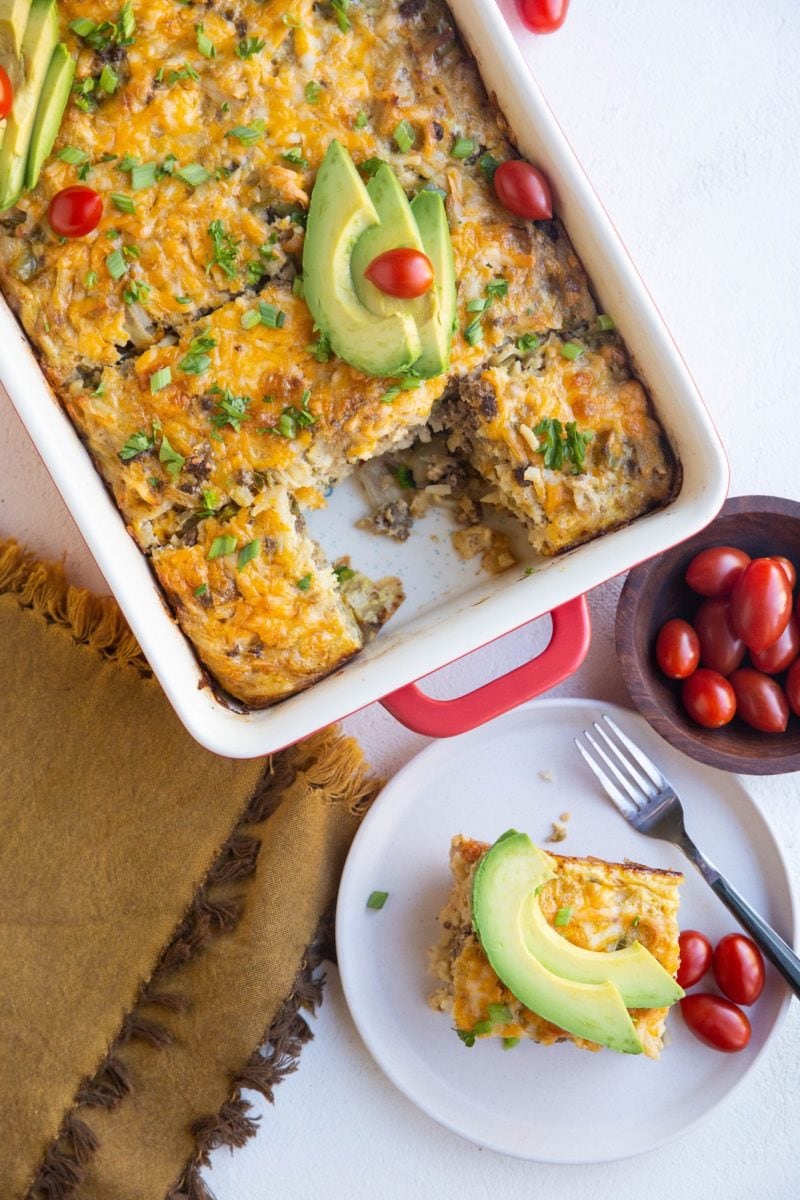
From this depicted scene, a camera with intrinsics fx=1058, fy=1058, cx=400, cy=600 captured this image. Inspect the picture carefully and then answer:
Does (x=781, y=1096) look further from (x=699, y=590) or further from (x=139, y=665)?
(x=139, y=665)

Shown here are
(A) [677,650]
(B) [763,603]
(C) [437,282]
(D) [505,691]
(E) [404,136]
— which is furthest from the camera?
(A) [677,650]

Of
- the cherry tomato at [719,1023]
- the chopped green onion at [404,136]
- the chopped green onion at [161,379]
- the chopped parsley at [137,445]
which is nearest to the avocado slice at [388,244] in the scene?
the chopped green onion at [404,136]

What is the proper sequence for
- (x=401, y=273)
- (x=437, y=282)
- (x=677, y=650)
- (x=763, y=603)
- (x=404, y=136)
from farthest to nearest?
(x=677, y=650), (x=763, y=603), (x=404, y=136), (x=437, y=282), (x=401, y=273)

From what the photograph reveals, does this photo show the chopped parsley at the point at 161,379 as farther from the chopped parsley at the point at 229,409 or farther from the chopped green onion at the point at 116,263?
the chopped green onion at the point at 116,263

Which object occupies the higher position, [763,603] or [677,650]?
[763,603]

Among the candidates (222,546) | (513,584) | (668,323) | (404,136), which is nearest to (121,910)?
(222,546)

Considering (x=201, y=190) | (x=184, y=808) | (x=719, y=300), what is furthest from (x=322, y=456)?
(x=719, y=300)

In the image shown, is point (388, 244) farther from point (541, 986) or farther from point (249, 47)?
point (541, 986)

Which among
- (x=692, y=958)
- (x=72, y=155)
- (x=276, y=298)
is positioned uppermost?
(x=72, y=155)
